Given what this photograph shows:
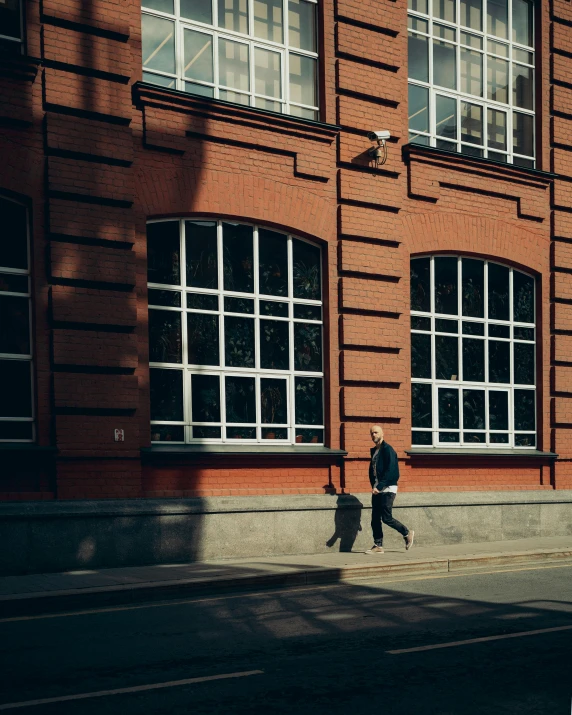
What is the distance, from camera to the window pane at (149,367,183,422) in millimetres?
11648

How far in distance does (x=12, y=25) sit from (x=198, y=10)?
8.58 ft

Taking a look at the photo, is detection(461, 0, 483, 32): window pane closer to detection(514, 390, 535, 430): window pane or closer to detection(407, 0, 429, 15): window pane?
detection(407, 0, 429, 15): window pane

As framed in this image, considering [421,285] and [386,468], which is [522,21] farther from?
[386,468]

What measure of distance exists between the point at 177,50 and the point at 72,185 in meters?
2.60

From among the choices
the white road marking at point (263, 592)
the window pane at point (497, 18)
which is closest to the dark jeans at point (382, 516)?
the white road marking at point (263, 592)

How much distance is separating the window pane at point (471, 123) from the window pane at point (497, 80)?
0.43m

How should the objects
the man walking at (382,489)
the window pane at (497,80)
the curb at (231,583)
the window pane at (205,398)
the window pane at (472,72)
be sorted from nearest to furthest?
the curb at (231,583) < the window pane at (205,398) < the man walking at (382,489) < the window pane at (472,72) < the window pane at (497,80)

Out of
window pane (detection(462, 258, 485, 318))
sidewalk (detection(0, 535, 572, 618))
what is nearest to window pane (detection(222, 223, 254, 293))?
sidewalk (detection(0, 535, 572, 618))

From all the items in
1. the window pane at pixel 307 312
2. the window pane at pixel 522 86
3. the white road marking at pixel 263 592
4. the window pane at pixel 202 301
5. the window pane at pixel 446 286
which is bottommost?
the white road marking at pixel 263 592

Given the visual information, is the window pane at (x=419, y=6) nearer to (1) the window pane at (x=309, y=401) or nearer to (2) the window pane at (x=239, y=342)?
(2) the window pane at (x=239, y=342)

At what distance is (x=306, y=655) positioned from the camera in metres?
6.52

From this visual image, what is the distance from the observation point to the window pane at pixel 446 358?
46.6 ft

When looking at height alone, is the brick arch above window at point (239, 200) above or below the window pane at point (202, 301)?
above

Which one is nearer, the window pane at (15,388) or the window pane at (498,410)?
the window pane at (15,388)
